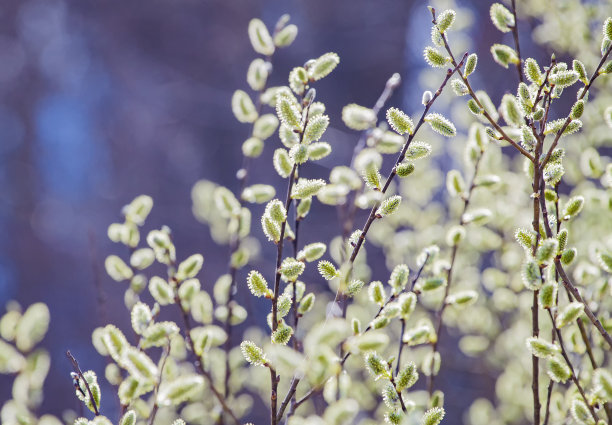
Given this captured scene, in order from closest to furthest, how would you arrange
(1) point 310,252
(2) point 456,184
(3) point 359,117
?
1. (3) point 359,117
2. (1) point 310,252
3. (2) point 456,184

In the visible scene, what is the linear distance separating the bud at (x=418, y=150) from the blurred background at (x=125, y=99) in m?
2.74

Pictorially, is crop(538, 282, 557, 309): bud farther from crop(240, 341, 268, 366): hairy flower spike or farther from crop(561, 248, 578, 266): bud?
crop(240, 341, 268, 366): hairy flower spike

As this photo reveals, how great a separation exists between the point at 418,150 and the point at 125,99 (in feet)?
11.0

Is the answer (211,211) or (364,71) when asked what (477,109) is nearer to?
(211,211)

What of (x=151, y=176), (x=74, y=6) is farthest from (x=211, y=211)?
(x=74, y=6)

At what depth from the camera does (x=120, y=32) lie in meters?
3.45

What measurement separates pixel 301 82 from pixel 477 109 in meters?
0.20

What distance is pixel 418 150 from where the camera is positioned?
0.51 meters

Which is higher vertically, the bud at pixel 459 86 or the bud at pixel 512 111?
the bud at pixel 459 86

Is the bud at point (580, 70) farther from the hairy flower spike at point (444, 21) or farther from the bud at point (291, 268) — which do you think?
the bud at point (291, 268)

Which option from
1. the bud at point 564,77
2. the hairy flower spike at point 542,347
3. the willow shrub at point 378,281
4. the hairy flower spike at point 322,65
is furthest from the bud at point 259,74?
the hairy flower spike at point 542,347

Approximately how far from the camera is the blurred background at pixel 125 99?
3297 mm

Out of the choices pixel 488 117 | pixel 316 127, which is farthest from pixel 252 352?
pixel 488 117

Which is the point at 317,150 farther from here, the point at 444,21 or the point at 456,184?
the point at 456,184
